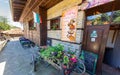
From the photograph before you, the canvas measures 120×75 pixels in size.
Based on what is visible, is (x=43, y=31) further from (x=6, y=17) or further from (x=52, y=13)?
(x=6, y=17)

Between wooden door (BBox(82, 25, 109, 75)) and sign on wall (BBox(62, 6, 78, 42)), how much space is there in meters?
0.49

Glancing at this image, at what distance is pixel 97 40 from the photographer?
231cm

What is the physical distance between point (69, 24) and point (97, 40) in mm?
1247

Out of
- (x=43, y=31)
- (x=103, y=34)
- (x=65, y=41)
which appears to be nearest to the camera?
(x=103, y=34)

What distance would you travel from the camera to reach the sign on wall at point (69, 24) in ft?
9.46

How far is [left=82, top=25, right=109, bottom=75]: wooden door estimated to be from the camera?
2156 mm

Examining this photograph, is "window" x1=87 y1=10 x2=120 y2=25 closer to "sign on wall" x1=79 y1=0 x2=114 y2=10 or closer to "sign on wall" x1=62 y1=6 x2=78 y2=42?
"sign on wall" x1=79 y1=0 x2=114 y2=10

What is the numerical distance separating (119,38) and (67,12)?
108 inches

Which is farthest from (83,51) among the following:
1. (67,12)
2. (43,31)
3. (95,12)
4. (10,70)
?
(43,31)

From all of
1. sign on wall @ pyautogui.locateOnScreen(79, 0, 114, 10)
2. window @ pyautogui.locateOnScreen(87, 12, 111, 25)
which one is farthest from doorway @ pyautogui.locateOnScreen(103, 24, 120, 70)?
sign on wall @ pyautogui.locateOnScreen(79, 0, 114, 10)

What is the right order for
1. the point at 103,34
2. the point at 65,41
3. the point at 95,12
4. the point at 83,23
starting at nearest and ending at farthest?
1. the point at 103,34
2. the point at 95,12
3. the point at 83,23
4. the point at 65,41

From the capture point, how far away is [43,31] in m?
4.95

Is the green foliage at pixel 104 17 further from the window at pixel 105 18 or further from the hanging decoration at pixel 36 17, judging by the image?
the hanging decoration at pixel 36 17

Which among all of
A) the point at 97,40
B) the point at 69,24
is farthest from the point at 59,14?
the point at 97,40
